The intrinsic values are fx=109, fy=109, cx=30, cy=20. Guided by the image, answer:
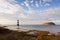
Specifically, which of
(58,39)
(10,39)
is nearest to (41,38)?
(58,39)

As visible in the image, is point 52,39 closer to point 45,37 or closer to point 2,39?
point 45,37

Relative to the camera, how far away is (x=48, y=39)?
622 inches

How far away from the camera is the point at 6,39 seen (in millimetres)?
15938

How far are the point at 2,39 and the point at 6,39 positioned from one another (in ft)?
1.87

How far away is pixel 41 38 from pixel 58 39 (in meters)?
2.48

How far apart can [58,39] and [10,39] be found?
23.2 ft

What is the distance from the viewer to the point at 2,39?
15.8 m

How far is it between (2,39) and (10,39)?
1.16 meters

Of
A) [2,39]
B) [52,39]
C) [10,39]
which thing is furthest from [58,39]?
[2,39]

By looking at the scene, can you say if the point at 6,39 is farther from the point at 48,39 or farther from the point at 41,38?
the point at 48,39

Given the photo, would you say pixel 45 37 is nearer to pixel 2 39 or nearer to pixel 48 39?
pixel 48 39

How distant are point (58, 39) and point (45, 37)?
1897mm

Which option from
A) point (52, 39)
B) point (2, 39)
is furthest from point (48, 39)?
point (2, 39)

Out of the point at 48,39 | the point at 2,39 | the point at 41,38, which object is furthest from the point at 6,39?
the point at 48,39
